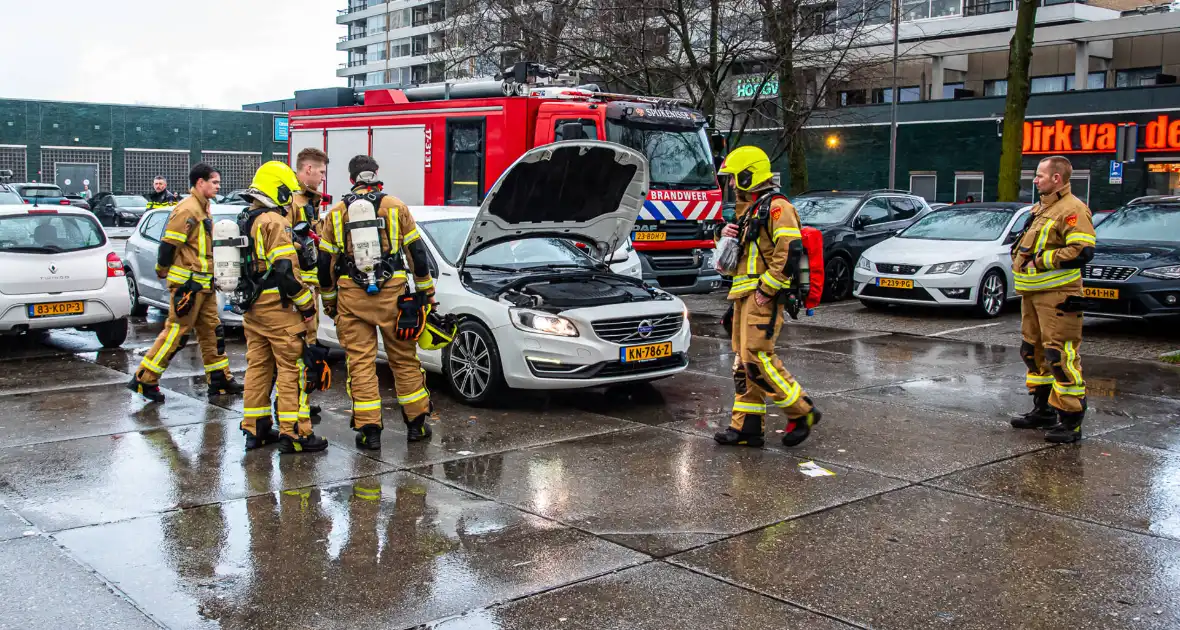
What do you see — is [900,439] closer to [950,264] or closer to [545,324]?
[545,324]

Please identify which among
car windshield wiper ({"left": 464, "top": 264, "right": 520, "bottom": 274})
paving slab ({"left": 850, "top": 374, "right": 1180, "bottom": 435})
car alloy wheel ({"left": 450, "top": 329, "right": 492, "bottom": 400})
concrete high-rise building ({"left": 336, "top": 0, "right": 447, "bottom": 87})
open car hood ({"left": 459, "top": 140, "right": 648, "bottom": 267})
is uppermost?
concrete high-rise building ({"left": 336, "top": 0, "right": 447, "bottom": 87})

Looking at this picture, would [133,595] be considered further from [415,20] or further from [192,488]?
[415,20]

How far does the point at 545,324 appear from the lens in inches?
318

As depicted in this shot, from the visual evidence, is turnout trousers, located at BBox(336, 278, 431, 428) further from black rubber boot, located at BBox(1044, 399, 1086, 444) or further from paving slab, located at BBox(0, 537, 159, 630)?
black rubber boot, located at BBox(1044, 399, 1086, 444)

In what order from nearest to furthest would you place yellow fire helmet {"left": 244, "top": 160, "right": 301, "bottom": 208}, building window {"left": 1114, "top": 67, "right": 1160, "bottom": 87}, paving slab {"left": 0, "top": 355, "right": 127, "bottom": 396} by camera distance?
1. yellow fire helmet {"left": 244, "top": 160, "right": 301, "bottom": 208}
2. paving slab {"left": 0, "top": 355, "right": 127, "bottom": 396}
3. building window {"left": 1114, "top": 67, "right": 1160, "bottom": 87}

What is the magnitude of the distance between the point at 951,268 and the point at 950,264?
6cm

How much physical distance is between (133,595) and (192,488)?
1.66 meters

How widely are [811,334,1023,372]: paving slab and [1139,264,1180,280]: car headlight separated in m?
1.64

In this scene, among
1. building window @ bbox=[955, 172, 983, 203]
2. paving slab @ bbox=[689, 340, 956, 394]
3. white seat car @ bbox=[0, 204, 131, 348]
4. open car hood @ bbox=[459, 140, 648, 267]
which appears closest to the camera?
open car hood @ bbox=[459, 140, 648, 267]

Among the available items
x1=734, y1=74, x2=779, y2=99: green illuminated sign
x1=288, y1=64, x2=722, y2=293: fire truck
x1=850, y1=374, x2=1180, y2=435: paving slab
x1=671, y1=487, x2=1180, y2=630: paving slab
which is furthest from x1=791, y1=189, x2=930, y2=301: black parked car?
x1=671, y1=487, x2=1180, y2=630: paving slab

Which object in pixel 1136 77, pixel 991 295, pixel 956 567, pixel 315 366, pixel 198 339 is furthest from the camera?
pixel 1136 77

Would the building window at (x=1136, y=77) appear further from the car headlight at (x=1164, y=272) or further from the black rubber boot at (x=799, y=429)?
the black rubber boot at (x=799, y=429)

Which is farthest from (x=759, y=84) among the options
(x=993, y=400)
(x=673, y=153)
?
(x=993, y=400)

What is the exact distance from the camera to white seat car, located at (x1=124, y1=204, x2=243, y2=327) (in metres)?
13.1
